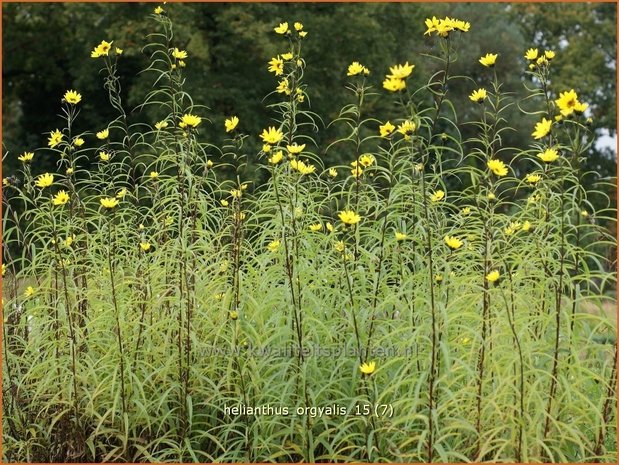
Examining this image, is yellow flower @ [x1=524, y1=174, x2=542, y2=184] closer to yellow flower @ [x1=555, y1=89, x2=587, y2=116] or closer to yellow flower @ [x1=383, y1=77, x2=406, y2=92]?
yellow flower @ [x1=555, y1=89, x2=587, y2=116]

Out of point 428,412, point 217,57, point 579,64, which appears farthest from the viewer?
point 579,64

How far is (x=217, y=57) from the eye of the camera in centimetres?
1333

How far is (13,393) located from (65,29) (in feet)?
45.0

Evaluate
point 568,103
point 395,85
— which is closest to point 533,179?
point 568,103

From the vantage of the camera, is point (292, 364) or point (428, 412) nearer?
point (428, 412)

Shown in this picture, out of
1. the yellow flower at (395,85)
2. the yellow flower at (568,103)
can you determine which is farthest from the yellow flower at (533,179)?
the yellow flower at (395,85)

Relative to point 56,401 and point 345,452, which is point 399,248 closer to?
point 345,452

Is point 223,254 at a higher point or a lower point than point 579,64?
lower

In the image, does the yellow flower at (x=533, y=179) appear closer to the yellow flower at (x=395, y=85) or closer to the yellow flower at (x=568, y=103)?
the yellow flower at (x=568, y=103)

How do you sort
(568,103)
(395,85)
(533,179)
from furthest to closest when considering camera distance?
1. (533,179)
2. (568,103)
3. (395,85)

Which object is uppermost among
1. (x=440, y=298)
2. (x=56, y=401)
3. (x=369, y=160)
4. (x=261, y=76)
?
(x=261, y=76)

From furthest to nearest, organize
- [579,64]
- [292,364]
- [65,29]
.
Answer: [579,64] → [65,29] → [292,364]

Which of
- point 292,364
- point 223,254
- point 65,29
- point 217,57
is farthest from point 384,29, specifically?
point 292,364

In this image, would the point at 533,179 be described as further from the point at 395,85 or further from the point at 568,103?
the point at 395,85
